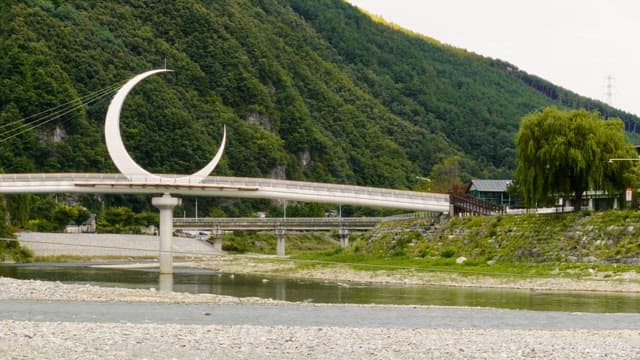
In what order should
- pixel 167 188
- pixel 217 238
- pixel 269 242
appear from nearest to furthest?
1. pixel 167 188
2. pixel 217 238
3. pixel 269 242

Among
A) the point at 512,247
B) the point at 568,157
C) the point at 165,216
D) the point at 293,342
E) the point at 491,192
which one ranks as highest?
the point at 568,157

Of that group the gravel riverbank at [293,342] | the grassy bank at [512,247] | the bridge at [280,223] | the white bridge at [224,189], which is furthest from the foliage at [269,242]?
the gravel riverbank at [293,342]

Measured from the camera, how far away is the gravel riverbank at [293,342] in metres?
26.5

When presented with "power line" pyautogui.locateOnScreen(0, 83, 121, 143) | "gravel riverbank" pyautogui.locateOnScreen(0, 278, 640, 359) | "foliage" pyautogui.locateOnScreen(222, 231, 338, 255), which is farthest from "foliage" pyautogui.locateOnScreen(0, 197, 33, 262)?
"gravel riverbank" pyautogui.locateOnScreen(0, 278, 640, 359)

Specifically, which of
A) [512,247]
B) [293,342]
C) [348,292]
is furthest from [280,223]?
[293,342]

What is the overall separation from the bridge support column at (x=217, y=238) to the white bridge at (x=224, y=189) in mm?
46423

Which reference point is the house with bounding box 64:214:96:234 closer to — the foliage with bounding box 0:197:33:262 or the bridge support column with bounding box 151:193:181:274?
the foliage with bounding box 0:197:33:262

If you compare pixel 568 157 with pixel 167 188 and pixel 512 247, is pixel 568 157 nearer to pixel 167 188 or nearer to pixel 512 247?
pixel 512 247

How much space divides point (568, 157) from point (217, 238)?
63.4m

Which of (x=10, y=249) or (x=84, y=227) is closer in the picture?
(x=10, y=249)

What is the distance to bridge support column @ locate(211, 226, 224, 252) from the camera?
122 m

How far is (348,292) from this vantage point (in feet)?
170

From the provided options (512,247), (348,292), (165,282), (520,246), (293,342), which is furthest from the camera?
(512,247)

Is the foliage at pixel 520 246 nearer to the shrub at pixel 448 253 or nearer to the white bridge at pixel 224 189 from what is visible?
the shrub at pixel 448 253
